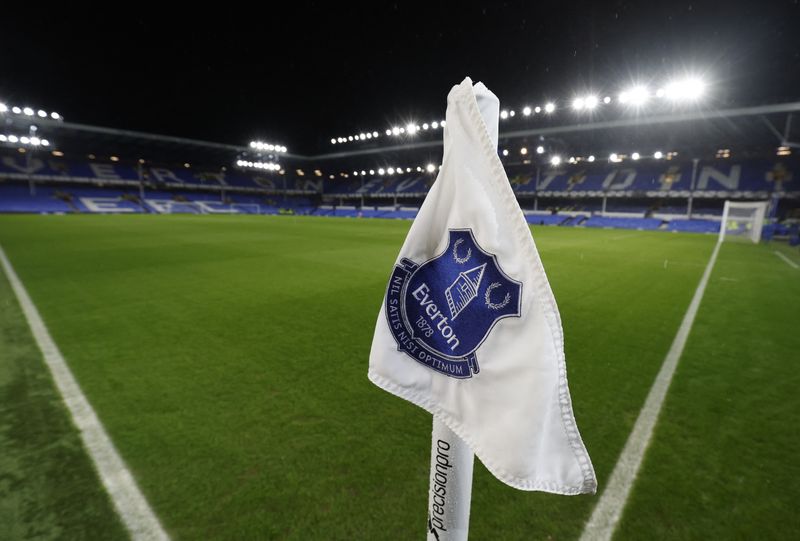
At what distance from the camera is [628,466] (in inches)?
101

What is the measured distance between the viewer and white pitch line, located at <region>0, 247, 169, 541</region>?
2.04 m

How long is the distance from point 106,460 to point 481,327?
289 centimetres

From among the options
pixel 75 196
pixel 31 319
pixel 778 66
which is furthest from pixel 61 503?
pixel 75 196

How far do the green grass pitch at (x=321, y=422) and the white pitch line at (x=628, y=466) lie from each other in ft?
0.18

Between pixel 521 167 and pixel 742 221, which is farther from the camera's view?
pixel 521 167

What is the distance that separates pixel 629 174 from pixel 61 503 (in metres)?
53.3

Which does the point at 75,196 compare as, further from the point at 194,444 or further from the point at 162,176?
the point at 194,444

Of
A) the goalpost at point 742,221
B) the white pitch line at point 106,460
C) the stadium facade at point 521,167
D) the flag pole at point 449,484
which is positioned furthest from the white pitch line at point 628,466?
Answer: the stadium facade at point 521,167

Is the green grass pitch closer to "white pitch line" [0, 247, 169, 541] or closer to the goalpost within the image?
"white pitch line" [0, 247, 169, 541]

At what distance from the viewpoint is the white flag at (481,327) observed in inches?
31.4

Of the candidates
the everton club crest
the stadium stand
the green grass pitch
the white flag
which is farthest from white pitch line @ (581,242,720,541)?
the stadium stand

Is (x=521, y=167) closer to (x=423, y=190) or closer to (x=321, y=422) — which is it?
(x=423, y=190)

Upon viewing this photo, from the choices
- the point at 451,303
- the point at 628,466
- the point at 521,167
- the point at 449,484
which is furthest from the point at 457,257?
the point at 521,167

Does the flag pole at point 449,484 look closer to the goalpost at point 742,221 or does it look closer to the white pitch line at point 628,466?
the white pitch line at point 628,466
